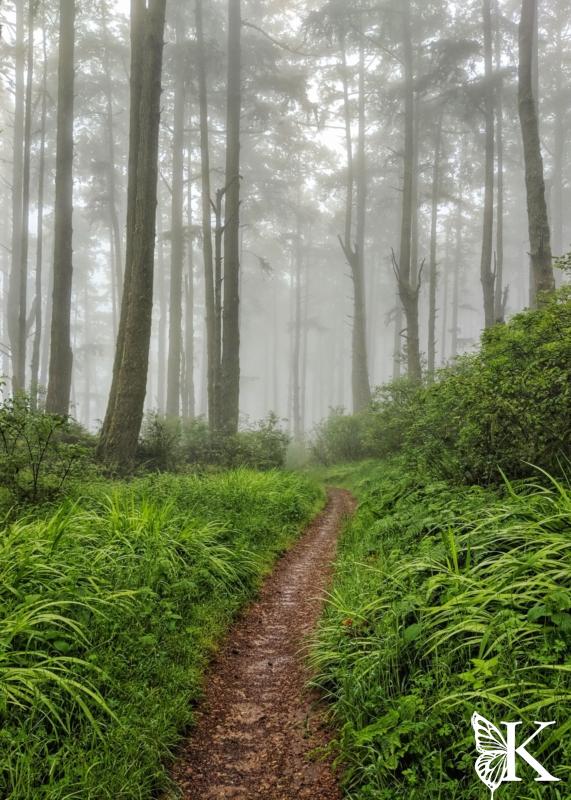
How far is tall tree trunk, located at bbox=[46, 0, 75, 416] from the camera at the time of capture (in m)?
11.8

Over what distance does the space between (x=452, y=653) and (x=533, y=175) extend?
11.6 meters

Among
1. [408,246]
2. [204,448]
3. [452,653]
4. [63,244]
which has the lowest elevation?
[452,653]

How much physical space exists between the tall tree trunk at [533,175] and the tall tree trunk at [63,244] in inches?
443

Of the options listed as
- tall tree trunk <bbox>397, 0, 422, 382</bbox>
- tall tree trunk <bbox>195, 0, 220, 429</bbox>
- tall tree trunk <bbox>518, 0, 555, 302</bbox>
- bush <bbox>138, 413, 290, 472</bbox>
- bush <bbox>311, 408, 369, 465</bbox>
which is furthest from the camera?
bush <bbox>311, 408, 369, 465</bbox>

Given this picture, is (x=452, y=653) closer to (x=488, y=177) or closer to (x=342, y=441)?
(x=342, y=441)

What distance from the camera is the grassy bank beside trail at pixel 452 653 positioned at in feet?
7.05

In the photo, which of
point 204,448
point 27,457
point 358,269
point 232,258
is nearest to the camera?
point 27,457

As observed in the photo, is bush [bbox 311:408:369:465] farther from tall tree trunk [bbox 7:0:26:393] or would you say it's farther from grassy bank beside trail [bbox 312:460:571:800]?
grassy bank beside trail [bbox 312:460:571:800]

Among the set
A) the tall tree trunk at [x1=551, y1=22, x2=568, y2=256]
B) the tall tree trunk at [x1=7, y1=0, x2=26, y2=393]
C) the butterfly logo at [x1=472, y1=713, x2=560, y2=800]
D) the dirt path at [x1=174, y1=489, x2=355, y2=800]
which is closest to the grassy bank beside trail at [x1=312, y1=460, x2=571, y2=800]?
the butterfly logo at [x1=472, y1=713, x2=560, y2=800]

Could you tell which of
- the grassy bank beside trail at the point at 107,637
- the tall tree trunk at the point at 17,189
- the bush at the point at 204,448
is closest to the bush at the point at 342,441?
the bush at the point at 204,448

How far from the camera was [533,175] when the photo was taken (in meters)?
10.9

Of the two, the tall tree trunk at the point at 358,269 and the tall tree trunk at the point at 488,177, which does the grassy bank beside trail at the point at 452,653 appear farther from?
the tall tree trunk at the point at 358,269

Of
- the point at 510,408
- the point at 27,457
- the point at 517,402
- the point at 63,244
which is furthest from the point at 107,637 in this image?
the point at 63,244

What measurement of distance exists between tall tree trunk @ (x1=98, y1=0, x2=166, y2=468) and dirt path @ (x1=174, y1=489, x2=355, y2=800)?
5400 mm
